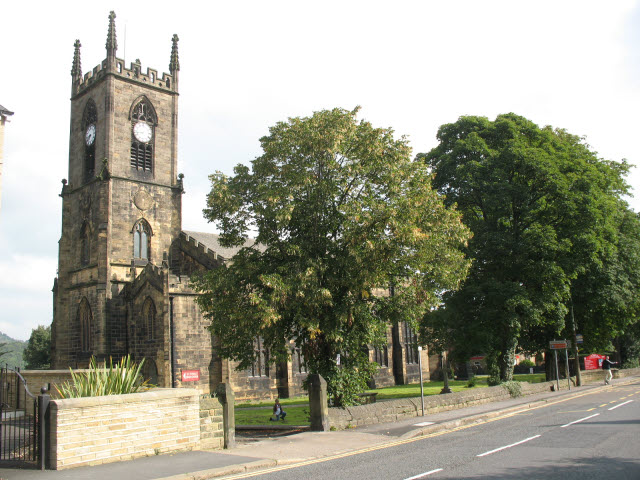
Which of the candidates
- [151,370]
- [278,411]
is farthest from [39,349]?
[278,411]

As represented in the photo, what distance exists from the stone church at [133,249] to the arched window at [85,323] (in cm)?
7

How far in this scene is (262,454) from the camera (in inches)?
484

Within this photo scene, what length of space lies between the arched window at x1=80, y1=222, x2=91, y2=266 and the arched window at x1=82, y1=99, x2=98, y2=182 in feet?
13.3

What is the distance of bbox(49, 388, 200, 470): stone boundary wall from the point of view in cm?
1054

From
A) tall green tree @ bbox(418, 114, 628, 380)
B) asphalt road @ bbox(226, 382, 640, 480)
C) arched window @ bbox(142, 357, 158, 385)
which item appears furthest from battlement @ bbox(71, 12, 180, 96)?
asphalt road @ bbox(226, 382, 640, 480)

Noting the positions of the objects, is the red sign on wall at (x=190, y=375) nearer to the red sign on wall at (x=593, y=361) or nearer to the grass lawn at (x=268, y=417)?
the grass lawn at (x=268, y=417)

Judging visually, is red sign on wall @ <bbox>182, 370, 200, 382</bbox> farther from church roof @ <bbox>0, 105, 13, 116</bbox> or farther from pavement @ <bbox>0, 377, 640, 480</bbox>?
church roof @ <bbox>0, 105, 13, 116</bbox>

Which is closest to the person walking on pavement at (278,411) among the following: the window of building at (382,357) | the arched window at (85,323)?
the arched window at (85,323)

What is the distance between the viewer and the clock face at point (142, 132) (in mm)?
41656

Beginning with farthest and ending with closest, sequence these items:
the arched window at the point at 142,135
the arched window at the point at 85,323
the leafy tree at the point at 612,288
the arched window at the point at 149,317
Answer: the arched window at the point at 142,135, the arched window at the point at 85,323, the arched window at the point at 149,317, the leafy tree at the point at 612,288

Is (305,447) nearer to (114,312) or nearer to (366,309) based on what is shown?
(366,309)

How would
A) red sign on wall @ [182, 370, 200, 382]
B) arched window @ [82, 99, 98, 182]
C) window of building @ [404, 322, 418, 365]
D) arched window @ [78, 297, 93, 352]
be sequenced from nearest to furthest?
red sign on wall @ [182, 370, 200, 382] → arched window @ [78, 297, 93, 352] → arched window @ [82, 99, 98, 182] → window of building @ [404, 322, 418, 365]

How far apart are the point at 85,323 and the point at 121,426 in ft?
98.9

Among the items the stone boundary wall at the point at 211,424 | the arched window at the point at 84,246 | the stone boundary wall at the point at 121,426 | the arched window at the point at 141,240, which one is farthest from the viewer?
the arched window at the point at 84,246
